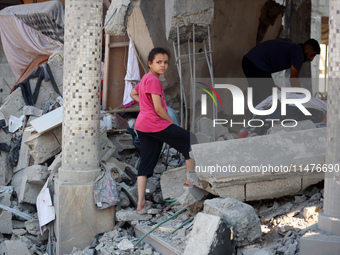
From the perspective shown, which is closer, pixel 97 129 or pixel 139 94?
pixel 139 94

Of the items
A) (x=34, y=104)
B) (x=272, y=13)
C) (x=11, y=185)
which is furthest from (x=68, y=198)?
(x=272, y=13)

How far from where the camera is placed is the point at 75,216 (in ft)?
A: 19.0

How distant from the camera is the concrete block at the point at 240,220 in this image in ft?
13.2

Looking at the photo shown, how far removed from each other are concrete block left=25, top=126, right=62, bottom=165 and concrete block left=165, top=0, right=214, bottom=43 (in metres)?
2.18

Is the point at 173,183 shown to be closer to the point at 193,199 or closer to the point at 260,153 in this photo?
the point at 193,199

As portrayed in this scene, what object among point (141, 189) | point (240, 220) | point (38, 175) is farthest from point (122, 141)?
point (240, 220)

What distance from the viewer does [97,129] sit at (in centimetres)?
595

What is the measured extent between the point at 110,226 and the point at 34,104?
3525 mm

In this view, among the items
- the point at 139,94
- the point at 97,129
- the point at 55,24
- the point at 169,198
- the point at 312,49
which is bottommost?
the point at 169,198

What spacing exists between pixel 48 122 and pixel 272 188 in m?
3.49

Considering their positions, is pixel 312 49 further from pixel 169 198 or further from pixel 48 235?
pixel 48 235

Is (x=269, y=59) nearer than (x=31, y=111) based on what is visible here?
Yes

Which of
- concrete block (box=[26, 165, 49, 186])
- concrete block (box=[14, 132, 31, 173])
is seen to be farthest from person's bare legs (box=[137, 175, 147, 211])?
concrete block (box=[14, 132, 31, 173])

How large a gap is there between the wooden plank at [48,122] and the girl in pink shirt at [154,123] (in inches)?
67.6
